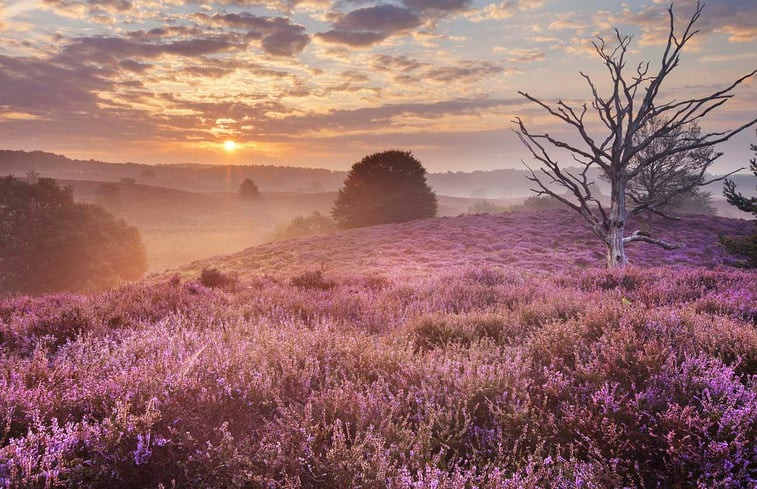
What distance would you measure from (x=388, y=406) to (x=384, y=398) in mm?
209

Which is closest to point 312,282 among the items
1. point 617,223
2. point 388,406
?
point 388,406

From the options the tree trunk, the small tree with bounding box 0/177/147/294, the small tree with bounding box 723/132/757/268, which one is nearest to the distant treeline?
the small tree with bounding box 0/177/147/294

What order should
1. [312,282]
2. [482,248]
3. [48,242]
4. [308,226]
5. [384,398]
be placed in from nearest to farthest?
[384,398]
[312,282]
[482,248]
[48,242]
[308,226]

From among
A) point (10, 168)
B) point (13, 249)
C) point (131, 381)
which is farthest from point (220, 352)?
point (10, 168)

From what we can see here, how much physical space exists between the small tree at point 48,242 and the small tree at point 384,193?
2095 cm

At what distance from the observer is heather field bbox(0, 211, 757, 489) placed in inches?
79.2

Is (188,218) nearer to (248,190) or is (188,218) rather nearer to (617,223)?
(248,190)

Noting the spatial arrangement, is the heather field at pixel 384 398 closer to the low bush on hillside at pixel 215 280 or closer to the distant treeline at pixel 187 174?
the low bush on hillside at pixel 215 280

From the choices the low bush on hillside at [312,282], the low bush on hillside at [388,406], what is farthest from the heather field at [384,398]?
the low bush on hillside at [312,282]

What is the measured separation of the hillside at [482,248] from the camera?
15.4m

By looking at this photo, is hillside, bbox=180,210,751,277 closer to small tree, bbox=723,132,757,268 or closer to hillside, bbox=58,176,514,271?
small tree, bbox=723,132,757,268

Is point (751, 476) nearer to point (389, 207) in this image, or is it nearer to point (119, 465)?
point (119, 465)

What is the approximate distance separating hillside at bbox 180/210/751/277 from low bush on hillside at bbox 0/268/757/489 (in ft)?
28.9

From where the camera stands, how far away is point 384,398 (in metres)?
2.70
